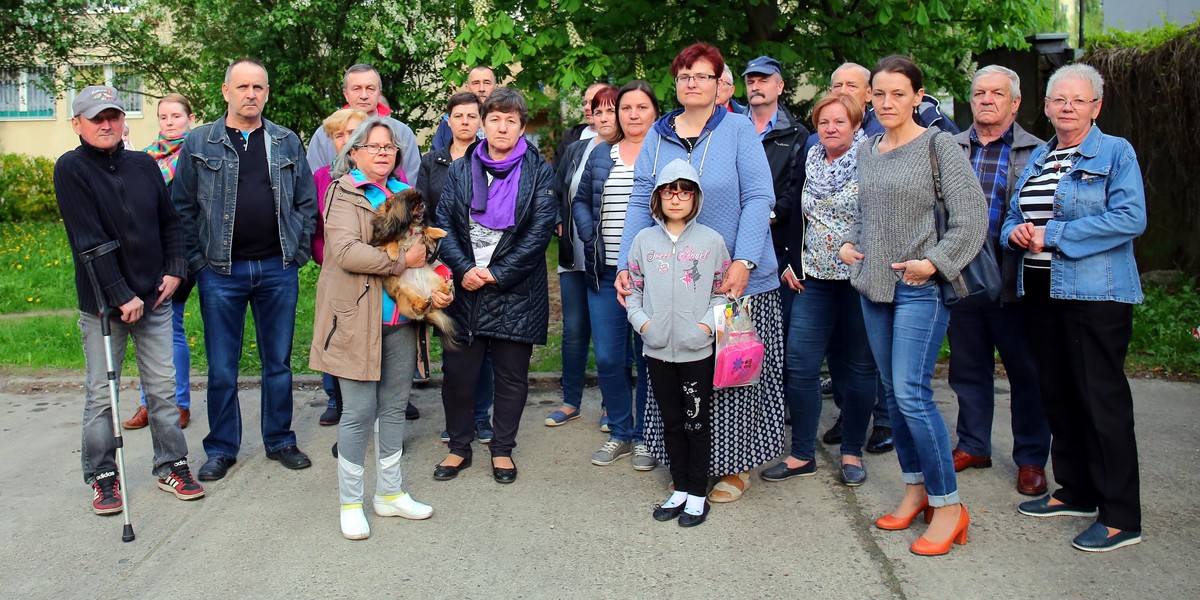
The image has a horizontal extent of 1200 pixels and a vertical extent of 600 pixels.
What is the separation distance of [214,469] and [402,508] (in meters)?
1.29

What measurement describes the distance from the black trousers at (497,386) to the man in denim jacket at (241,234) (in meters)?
0.93

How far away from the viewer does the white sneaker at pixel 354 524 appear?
4488mm

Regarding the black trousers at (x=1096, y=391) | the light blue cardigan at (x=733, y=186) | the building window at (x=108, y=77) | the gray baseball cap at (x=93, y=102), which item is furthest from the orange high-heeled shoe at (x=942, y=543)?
the building window at (x=108, y=77)

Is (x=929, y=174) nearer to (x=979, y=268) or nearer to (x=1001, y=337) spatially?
(x=979, y=268)

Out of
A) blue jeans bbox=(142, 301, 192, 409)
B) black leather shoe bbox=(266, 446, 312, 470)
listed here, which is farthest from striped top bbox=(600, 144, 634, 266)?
blue jeans bbox=(142, 301, 192, 409)

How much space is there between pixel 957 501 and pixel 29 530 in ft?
14.1

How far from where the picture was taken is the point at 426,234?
4742 mm

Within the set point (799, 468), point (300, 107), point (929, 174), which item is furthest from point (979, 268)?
point (300, 107)

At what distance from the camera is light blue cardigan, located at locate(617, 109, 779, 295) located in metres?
4.67

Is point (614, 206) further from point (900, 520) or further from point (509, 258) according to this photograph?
point (900, 520)

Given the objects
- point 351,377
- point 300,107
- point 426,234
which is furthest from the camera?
point 300,107

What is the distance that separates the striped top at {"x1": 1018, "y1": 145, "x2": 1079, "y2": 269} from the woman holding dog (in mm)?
2708

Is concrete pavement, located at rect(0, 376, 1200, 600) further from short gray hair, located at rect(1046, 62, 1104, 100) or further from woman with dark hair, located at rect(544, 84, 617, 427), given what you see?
short gray hair, located at rect(1046, 62, 1104, 100)

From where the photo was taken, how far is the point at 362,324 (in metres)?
4.46
